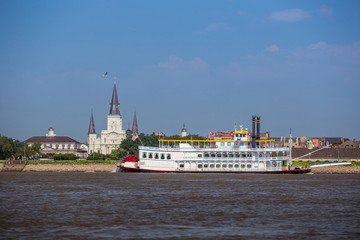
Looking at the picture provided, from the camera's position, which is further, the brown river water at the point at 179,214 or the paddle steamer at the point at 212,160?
the paddle steamer at the point at 212,160

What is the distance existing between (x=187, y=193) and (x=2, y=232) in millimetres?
22608

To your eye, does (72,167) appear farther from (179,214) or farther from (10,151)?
(179,214)

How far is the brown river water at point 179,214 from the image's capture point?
26266 millimetres

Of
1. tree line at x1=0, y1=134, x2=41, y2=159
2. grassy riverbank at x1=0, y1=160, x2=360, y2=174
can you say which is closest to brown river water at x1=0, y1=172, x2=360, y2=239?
grassy riverbank at x1=0, y1=160, x2=360, y2=174

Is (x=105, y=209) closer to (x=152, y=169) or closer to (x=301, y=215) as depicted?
(x=301, y=215)

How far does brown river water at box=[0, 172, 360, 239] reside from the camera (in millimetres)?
26266

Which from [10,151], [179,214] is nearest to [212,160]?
[179,214]

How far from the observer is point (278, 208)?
36.3 m

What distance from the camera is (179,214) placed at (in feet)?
108

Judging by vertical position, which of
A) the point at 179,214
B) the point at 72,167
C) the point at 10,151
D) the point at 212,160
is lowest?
the point at 179,214

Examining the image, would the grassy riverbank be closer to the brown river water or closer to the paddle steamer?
the paddle steamer

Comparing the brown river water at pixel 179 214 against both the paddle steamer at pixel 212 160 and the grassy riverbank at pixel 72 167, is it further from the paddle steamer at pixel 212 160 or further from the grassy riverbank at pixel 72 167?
the grassy riverbank at pixel 72 167

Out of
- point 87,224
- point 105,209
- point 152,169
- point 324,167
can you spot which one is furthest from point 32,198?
point 324,167

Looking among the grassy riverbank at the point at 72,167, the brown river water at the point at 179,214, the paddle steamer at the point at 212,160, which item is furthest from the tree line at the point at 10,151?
the brown river water at the point at 179,214
